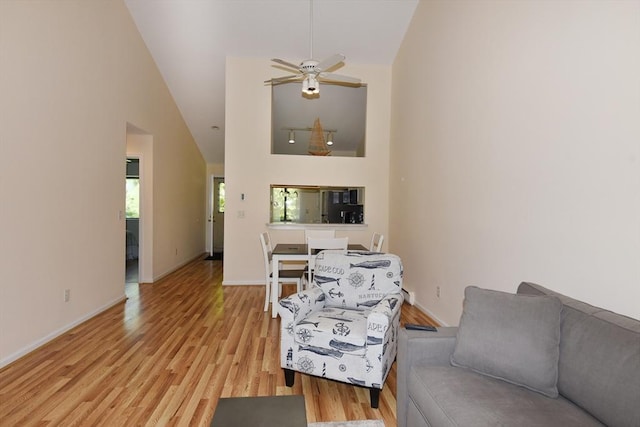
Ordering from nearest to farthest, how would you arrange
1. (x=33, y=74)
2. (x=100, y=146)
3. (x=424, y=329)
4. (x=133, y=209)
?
1. (x=424, y=329)
2. (x=33, y=74)
3. (x=100, y=146)
4. (x=133, y=209)

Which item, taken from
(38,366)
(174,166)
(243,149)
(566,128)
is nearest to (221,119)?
(174,166)

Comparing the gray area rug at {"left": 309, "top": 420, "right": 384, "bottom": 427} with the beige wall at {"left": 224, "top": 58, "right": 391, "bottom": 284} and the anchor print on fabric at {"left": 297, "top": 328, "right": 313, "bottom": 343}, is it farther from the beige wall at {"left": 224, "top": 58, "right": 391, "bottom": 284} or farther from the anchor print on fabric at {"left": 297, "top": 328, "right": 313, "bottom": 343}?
the beige wall at {"left": 224, "top": 58, "right": 391, "bottom": 284}

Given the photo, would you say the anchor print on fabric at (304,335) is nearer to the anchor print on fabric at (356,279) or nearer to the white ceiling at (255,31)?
the anchor print on fabric at (356,279)

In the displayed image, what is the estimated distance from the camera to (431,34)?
3.91m

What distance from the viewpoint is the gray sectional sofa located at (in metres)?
1.23

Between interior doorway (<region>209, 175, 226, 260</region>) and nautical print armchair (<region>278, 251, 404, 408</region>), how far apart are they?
6483 mm

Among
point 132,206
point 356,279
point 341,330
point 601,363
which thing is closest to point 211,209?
point 132,206

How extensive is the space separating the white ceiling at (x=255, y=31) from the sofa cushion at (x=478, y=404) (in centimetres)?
450

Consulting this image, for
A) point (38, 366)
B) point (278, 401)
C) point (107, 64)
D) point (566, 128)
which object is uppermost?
point (107, 64)

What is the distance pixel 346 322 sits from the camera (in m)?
2.21

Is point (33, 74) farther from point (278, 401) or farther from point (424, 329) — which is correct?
point (424, 329)

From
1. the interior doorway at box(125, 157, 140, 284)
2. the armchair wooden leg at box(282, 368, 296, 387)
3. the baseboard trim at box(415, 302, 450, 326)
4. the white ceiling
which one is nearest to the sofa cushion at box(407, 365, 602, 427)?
the armchair wooden leg at box(282, 368, 296, 387)

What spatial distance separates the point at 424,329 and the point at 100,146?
3.99 metres

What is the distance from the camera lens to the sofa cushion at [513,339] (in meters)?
1.45
